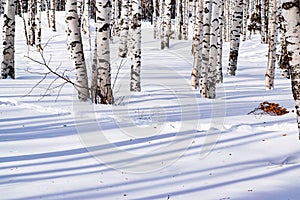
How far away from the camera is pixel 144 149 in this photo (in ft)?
17.1

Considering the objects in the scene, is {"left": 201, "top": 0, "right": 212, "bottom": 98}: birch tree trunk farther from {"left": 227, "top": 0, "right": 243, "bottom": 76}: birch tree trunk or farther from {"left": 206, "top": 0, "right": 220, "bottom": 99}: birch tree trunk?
{"left": 227, "top": 0, "right": 243, "bottom": 76}: birch tree trunk

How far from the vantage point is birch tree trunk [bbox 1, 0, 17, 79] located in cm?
1157

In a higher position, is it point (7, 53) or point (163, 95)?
point (7, 53)

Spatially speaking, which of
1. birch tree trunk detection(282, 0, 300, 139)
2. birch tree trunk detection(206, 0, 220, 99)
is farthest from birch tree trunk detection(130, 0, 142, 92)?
birch tree trunk detection(282, 0, 300, 139)

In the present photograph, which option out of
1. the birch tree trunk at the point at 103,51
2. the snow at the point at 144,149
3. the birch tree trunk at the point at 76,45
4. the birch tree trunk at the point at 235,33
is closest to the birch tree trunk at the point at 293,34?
the snow at the point at 144,149

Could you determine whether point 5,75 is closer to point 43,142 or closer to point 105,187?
point 43,142

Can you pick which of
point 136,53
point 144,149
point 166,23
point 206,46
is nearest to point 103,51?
point 136,53

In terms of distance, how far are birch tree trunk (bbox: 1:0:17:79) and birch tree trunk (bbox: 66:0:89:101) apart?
13.4ft

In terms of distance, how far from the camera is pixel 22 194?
371 cm

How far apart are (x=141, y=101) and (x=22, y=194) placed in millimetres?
5550

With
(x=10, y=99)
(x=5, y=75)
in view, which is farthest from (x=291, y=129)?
(x=5, y=75)

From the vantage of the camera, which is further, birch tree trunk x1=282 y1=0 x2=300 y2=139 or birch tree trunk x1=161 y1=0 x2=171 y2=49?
birch tree trunk x1=161 y1=0 x2=171 y2=49

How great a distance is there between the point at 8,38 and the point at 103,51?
4794 mm

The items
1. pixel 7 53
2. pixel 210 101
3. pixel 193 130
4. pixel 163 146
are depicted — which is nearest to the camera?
pixel 163 146
